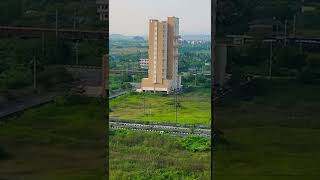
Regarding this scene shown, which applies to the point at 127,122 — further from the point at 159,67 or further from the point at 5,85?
the point at 5,85

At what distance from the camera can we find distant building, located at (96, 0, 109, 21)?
12.5ft

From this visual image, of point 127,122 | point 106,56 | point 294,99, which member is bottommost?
point 127,122

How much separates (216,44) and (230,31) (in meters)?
0.14

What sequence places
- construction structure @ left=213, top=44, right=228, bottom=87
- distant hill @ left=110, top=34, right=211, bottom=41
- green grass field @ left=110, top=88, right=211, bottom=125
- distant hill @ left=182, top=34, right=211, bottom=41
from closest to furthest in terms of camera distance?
construction structure @ left=213, top=44, right=228, bottom=87, distant hill @ left=182, top=34, right=211, bottom=41, distant hill @ left=110, top=34, right=211, bottom=41, green grass field @ left=110, top=88, right=211, bottom=125

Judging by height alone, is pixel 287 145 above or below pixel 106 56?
below

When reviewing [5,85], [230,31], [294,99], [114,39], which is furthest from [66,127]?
[294,99]

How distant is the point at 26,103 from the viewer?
3.92 meters

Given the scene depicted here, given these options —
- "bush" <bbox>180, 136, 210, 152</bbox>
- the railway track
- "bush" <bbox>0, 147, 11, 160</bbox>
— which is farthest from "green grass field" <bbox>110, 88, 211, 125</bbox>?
"bush" <bbox>0, 147, 11, 160</bbox>

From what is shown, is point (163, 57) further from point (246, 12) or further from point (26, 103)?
point (26, 103)

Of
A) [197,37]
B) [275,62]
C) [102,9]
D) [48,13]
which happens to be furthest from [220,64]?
[48,13]

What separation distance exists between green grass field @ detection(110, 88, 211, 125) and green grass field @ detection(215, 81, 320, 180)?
39.1 inches

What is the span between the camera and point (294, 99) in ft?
11.7

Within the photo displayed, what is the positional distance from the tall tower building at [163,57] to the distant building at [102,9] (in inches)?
32.1

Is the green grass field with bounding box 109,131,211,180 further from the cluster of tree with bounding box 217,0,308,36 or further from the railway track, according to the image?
the cluster of tree with bounding box 217,0,308,36
